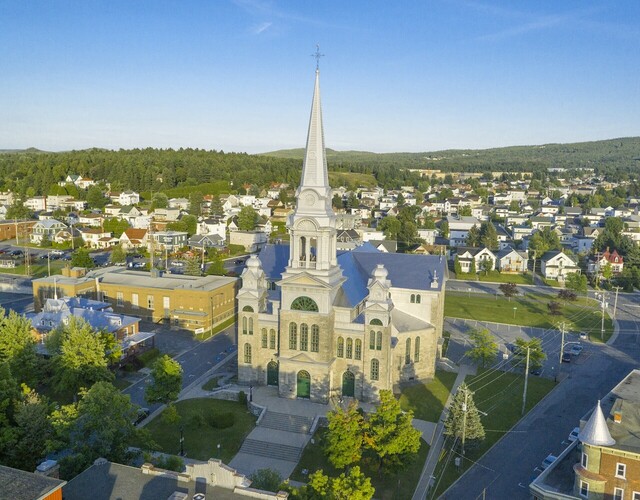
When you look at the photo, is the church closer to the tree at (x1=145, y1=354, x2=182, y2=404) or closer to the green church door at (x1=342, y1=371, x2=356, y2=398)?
the green church door at (x1=342, y1=371, x2=356, y2=398)

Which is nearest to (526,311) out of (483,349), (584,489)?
(483,349)

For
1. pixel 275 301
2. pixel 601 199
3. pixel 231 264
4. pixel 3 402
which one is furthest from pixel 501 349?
pixel 601 199

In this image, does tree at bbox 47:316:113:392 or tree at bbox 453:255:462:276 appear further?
tree at bbox 453:255:462:276

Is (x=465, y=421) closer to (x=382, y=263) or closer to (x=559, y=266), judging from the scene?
(x=382, y=263)

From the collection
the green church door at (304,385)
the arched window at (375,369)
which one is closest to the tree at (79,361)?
the green church door at (304,385)

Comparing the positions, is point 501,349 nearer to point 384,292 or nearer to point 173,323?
point 384,292

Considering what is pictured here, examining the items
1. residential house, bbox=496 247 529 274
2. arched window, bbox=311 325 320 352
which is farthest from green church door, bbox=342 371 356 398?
residential house, bbox=496 247 529 274

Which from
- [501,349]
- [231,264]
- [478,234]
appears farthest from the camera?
[478,234]
